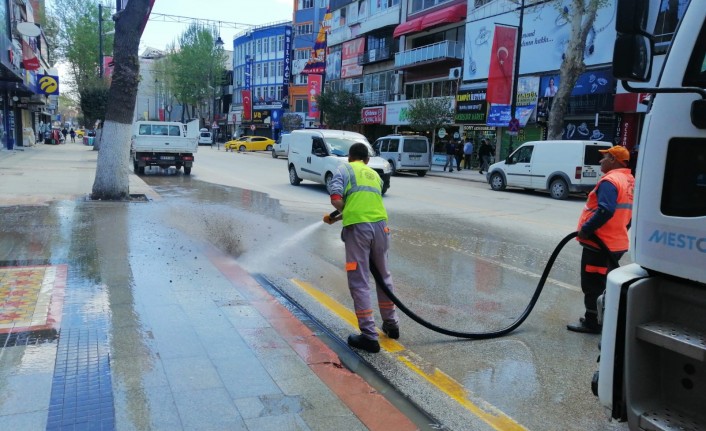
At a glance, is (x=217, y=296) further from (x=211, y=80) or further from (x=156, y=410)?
(x=211, y=80)

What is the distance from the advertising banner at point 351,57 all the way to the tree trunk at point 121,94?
120 feet

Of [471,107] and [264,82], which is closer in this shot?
[471,107]

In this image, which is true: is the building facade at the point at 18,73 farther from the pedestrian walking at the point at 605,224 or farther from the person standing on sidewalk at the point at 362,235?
the pedestrian walking at the point at 605,224

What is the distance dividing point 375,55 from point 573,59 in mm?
24152

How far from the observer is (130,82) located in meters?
12.1

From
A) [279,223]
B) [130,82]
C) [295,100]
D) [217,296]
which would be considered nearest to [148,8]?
[130,82]

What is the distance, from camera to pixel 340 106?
147ft

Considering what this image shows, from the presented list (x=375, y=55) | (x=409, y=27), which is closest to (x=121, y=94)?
(x=409, y=27)

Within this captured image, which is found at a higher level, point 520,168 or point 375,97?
point 375,97

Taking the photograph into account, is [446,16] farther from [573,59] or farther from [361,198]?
[361,198]

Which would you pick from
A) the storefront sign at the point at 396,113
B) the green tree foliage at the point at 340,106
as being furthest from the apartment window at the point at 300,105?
the storefront sign at the point at 396,113

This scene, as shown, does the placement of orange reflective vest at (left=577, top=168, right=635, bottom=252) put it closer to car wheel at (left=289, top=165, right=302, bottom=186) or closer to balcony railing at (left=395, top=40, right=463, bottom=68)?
car wheel at (left=289, top=165, right=302, bottom=186)

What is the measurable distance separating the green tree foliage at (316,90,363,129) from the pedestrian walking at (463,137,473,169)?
13.5m

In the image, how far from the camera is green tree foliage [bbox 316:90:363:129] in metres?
44.9
